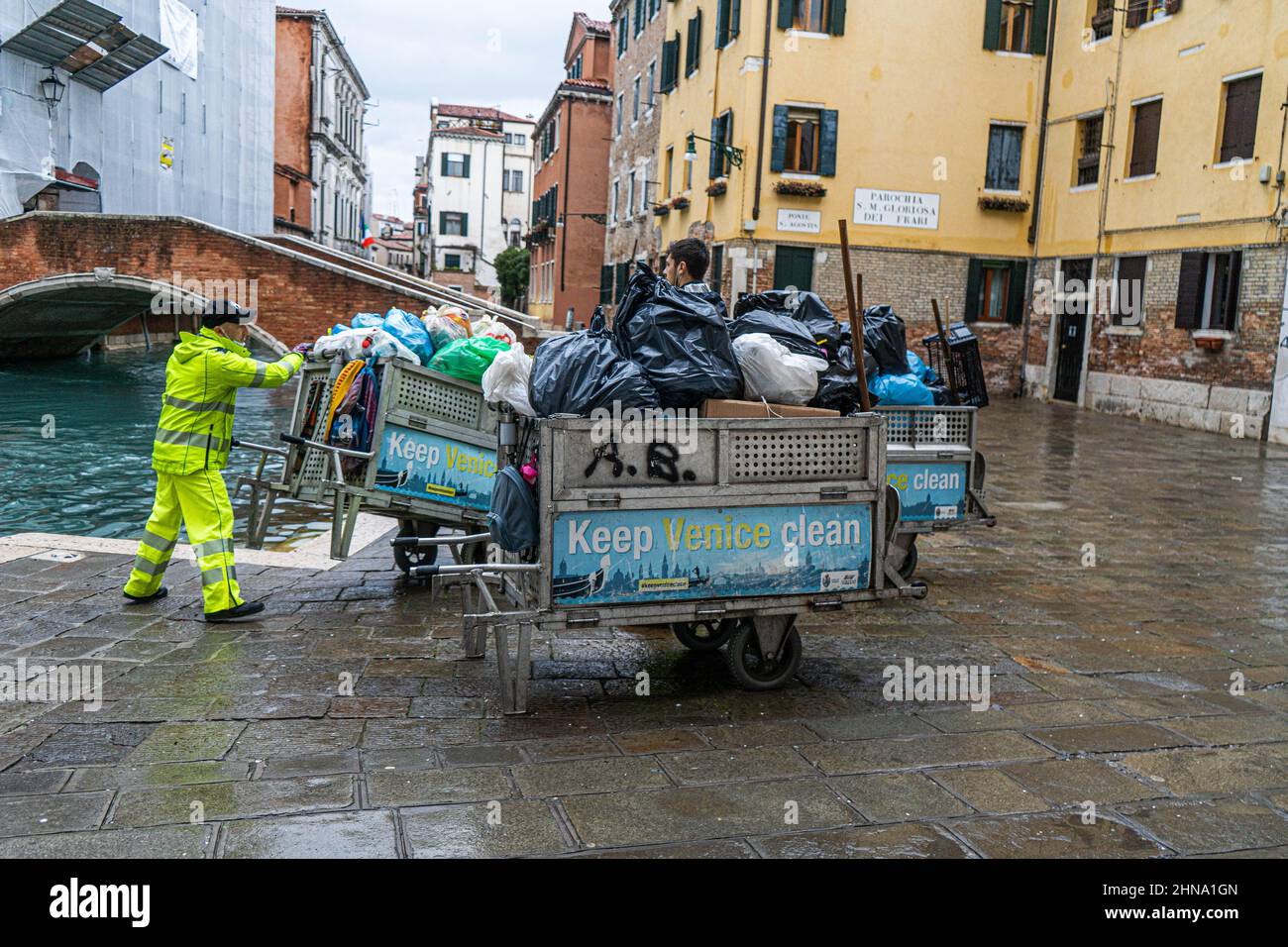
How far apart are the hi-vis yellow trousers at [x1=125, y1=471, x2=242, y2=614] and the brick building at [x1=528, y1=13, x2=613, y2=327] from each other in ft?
115

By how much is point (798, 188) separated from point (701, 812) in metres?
21.3

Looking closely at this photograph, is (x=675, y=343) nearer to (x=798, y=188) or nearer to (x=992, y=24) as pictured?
(x=798, y=188)

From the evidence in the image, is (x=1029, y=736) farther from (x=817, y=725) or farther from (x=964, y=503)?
(x=964, y=503)

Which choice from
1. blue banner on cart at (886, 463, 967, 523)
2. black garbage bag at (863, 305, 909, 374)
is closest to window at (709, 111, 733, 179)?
black garbage bag at (863, 305, 909, 374)

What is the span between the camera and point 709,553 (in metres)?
4.71

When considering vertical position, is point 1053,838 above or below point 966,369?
below

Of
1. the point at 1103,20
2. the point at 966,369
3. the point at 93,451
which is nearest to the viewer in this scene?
the point at 966,369

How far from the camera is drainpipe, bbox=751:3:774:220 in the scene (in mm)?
23422

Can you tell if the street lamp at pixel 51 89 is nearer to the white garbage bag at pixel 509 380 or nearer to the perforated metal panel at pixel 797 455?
the white garbage bag at pixel 509 380

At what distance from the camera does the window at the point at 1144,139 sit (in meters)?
20.8

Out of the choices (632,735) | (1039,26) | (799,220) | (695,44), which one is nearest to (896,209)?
(799,220)

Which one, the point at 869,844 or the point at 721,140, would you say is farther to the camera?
the point at 721,140

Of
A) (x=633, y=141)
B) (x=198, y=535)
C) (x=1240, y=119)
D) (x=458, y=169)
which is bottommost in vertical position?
(x=198, y=535)

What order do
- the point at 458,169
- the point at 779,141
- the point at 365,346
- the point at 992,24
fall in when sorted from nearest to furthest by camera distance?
the point at 365,346
the point at 779,141
the point at 992,24
the point at 458,169
